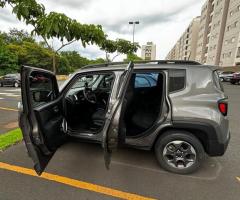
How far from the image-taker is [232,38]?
3522 centimetres

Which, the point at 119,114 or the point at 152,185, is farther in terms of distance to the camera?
the point at 152,185

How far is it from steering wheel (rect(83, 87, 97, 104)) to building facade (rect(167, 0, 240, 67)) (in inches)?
1467

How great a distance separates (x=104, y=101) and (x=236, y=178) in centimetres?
301

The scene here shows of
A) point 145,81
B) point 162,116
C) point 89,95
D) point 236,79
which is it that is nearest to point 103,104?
point 89,95

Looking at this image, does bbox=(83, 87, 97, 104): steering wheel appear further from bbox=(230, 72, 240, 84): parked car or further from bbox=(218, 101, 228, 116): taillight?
bbox=(230, 72, 240, 84): parked car

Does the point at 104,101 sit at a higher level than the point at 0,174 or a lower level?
higher

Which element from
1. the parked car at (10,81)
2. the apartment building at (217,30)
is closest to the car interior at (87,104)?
the parked car at (10,81)

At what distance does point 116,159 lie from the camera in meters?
3.10

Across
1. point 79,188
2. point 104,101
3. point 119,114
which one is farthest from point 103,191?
point 104,101

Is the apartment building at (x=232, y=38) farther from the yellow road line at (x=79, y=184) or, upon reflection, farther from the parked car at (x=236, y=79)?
the yellow road line at (x=79, y=184)

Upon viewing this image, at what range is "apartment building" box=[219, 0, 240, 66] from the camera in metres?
33.4

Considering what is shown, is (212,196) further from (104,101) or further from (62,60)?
(62,60)

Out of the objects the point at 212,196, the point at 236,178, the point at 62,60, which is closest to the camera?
the point at 212,196

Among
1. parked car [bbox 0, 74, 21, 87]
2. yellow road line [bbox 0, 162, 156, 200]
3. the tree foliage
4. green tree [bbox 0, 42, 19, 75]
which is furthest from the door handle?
green tree [bbox 0, 42, 19, 75]
